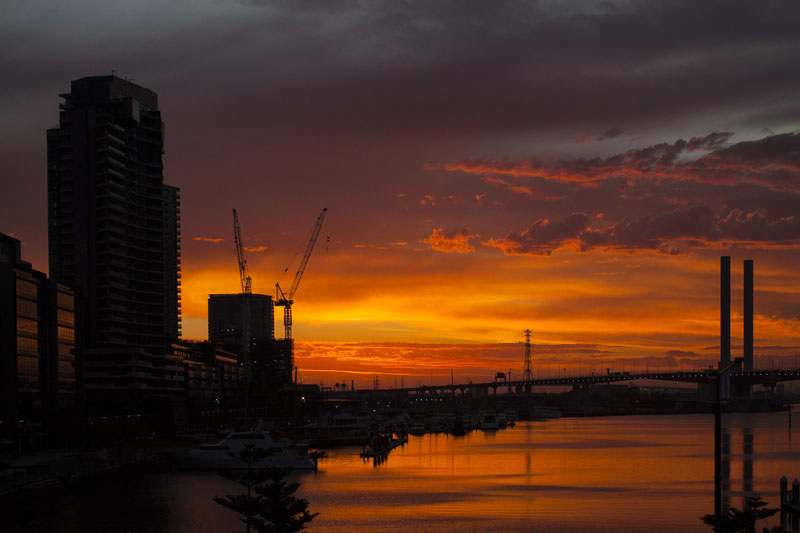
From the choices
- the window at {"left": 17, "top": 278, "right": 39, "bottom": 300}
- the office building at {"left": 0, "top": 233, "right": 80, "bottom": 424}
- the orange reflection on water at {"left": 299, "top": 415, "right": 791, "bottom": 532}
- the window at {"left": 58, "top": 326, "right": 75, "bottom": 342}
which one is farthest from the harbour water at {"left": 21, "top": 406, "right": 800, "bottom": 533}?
the window at {"left": 58, "top": 326, "right": 75, "bottom": 342}

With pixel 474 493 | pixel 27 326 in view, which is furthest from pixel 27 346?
pixel 474 493

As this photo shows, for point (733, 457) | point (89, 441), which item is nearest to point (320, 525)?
point (89, 441)

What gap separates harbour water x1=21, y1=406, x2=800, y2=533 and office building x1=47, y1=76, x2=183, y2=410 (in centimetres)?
5570

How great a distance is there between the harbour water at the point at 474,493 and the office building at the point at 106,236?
183ft

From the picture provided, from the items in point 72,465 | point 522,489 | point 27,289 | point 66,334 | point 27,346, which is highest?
point 27,289

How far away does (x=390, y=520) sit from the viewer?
6625 centimetres

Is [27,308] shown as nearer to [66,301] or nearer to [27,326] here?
[27,326]

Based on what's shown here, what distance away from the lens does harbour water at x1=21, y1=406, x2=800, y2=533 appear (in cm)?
6394

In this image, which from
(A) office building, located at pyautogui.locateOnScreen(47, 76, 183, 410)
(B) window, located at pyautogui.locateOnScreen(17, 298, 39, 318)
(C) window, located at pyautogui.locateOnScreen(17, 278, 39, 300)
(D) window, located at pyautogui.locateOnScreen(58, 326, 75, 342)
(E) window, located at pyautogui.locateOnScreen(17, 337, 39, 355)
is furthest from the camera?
(A) office building, located at pyautogui.locateOnScreen(47, 76, 183, 410)

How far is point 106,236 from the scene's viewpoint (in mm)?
169500

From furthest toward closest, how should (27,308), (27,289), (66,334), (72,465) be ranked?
(66,334)
(27,289)
(27,308)
(72,465)

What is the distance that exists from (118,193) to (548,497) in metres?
120

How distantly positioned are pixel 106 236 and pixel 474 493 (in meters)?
108

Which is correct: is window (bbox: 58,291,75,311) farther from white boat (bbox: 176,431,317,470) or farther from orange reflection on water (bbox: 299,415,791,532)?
orange reflection on water (bbox: 299,415,791,532)
